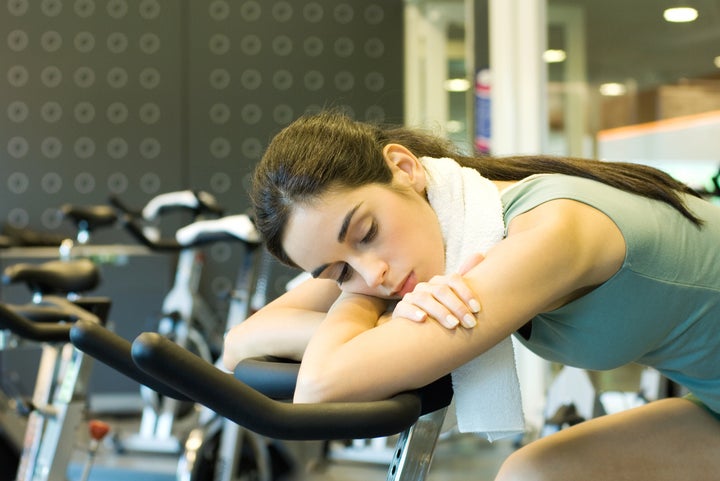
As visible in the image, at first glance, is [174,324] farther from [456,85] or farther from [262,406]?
[262,406]

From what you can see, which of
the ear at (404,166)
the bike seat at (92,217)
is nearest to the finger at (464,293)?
the ear at (404,166)

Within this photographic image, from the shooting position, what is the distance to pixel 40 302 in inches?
84.3

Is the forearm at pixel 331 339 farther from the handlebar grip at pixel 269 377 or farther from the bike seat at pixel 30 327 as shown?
the bike seat at pixel 30 327

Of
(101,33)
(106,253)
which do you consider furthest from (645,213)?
(101,33)

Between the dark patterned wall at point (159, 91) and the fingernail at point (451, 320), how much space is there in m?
4.98

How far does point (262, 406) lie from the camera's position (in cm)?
75

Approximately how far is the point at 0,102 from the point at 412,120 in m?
2.49

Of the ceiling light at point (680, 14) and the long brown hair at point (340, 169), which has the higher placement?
the ceiling light at point (680, 14)

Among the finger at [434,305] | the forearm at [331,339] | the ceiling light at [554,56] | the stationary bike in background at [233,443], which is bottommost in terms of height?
the stationary bike in background at [233,443]

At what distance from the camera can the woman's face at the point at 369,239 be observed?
3.43 feet

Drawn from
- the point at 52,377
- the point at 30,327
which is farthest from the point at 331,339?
the point at 52,377

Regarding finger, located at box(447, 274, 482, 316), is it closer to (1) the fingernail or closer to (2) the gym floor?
(1) the fingernail

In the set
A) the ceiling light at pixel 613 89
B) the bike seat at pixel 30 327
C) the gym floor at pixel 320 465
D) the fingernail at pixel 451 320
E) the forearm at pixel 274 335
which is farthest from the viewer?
the ceiling light at pixel 613 89

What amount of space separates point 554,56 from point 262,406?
12.9 ft
